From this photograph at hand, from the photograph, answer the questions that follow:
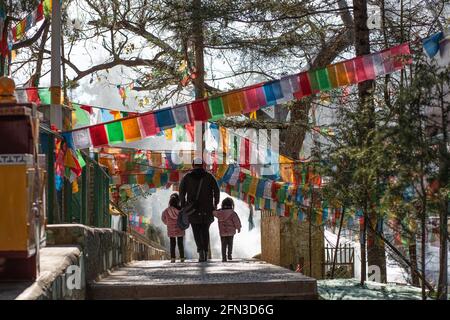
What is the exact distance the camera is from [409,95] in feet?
27.9

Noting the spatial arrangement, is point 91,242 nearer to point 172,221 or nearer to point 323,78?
point 323,78

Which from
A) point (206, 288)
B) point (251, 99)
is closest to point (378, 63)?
point (251, 99)

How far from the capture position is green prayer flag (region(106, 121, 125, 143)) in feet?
48.3

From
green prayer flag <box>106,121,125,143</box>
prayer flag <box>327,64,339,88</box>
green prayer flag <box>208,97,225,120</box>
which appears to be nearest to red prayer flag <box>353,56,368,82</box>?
prayer flag <box>327,64,339,88</box>

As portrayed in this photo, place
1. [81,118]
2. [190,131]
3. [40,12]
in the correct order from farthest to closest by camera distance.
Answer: [190,131], [81,118], [40,12]

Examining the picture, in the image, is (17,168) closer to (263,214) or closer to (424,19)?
(424,19)

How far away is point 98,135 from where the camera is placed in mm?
14508

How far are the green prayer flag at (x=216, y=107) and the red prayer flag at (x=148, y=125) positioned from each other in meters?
0.92

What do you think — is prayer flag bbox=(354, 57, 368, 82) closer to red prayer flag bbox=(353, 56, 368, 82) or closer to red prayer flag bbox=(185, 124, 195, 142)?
red prayer flag bbox=(353, 56, 368, 82)

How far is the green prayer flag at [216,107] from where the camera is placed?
1505 centimetres

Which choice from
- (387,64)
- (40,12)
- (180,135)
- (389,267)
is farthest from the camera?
(389,267)

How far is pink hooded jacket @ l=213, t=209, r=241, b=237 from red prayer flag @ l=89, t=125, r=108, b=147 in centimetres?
426

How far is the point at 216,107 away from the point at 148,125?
112 centimetres
